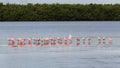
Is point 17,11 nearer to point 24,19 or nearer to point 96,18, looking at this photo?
point 24,19

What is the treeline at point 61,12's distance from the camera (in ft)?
241

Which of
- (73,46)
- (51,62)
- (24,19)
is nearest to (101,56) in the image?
(51,62)

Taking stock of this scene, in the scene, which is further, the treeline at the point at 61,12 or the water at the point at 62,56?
the treeline at the point at 61,12

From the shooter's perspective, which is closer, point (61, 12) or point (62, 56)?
point (62, 56)

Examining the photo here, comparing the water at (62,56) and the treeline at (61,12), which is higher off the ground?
the water at (62,56)

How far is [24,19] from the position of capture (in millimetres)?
72875

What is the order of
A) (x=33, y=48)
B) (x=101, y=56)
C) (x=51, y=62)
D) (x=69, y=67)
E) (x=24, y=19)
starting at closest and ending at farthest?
(x=69, y=67) < (x=51, y=62) < (x=101, y=56) < (x=33, y=48) < (x=24, y=19)

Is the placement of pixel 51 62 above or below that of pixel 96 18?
above

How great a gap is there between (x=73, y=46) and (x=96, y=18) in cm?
4708

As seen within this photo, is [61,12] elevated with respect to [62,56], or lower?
lower

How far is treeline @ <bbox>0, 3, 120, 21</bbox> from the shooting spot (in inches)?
2886

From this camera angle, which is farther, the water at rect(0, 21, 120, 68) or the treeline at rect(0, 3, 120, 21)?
the treeline at rect(0, 3, 120, 21)

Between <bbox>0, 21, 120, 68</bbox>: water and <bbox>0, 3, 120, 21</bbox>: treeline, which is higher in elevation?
<bbox>0, 21, 120, 68</bbox>: water

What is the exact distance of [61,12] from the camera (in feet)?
246
